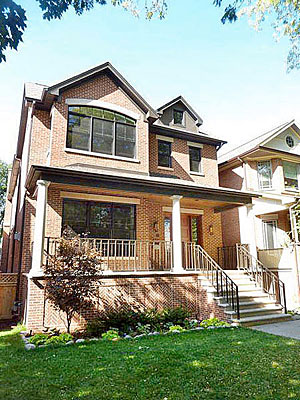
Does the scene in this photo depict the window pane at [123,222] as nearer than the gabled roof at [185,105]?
Yes

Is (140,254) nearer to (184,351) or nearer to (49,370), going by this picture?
(184,351)

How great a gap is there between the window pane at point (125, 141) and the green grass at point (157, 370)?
731 cm

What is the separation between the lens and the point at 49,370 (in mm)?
5203

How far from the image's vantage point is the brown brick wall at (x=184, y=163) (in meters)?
13.7

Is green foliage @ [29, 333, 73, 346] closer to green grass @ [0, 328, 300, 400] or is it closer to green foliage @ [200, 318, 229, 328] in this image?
green grass @ [0, 328, 300, 400]

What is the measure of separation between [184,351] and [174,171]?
8997mm

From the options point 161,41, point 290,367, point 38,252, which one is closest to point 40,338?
point 38,252

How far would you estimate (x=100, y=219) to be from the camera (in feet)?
36.7

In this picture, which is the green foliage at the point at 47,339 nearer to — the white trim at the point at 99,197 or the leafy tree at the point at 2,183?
the white trim at the point at 99,197

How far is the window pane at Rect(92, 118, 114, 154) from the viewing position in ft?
38.5

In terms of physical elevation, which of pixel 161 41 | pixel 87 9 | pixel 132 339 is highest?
pixel 161 41

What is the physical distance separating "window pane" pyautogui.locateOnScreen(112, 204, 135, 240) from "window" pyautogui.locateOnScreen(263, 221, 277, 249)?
7.48 m

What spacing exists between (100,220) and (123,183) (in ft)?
6.49

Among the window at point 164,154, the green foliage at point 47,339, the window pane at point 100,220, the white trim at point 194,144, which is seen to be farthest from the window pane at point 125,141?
the green foliage at point 47,339
